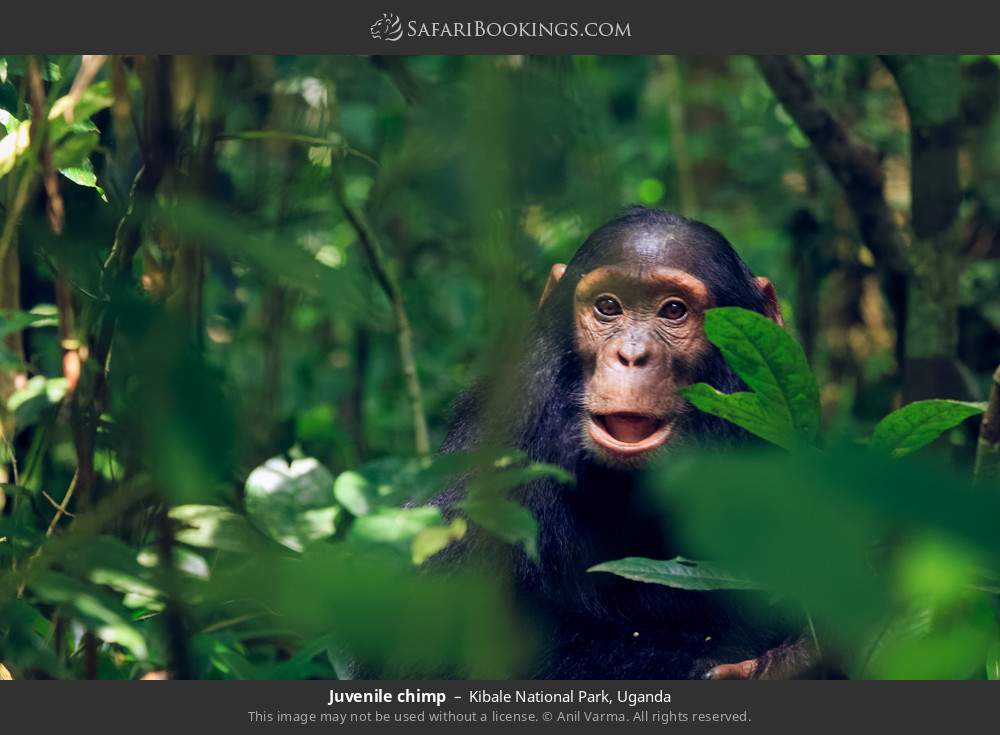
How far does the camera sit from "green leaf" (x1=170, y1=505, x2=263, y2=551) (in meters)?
1.87

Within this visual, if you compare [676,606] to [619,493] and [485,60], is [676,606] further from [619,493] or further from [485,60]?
[485,60]

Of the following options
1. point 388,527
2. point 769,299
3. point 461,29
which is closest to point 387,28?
point 461,29

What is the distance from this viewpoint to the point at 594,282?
3791mm

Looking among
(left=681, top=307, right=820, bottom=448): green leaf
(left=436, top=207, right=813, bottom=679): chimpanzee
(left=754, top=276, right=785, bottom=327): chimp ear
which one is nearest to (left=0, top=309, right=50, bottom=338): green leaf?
(left=436, top=207, right=813, bottom=679): chimpanzee

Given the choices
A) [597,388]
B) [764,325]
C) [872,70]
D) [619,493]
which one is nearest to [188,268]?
[764,325]

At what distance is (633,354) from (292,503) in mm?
1566

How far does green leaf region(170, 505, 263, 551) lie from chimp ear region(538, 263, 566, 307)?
219cm

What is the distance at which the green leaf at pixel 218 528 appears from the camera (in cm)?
187

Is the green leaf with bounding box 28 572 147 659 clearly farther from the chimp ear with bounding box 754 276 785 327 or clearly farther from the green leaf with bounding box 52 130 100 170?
the chimp ear with bounding box 754 276 785 327

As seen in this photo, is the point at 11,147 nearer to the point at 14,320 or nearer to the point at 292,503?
the point at 14,320

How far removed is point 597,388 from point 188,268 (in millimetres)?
2105

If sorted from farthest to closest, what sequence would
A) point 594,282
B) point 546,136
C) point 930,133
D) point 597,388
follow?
point 930,133, point 594,282, point 597,388, point 546,136

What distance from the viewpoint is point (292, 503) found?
2051mm

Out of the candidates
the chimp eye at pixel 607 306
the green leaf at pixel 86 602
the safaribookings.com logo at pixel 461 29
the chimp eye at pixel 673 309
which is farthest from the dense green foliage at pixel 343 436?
the chimp eye at pixel 673 309
